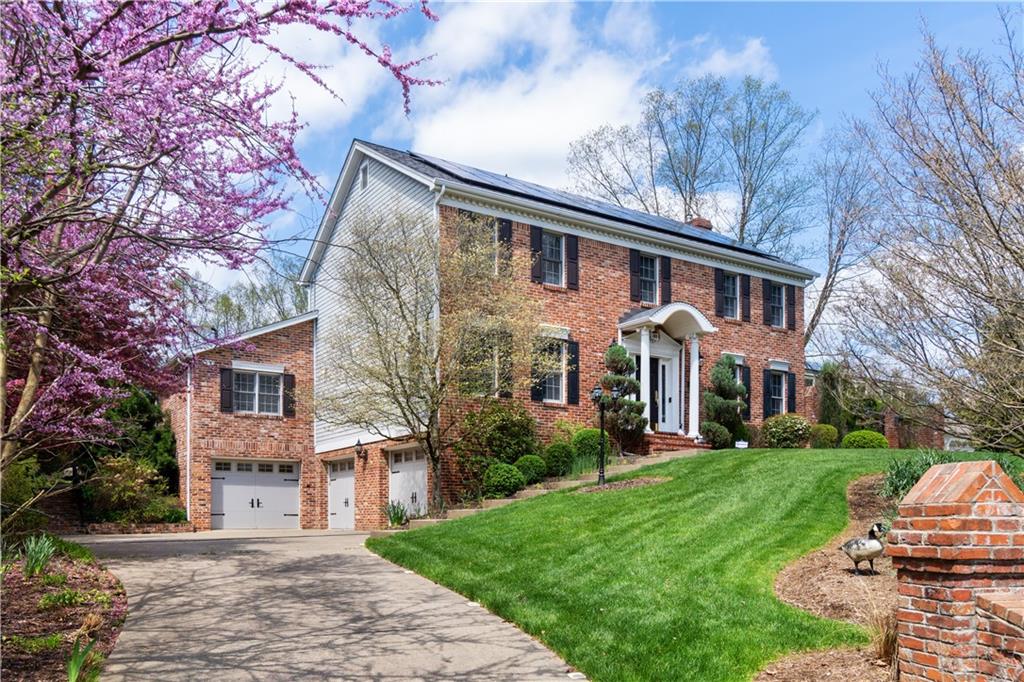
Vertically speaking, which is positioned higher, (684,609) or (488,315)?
(488,315)

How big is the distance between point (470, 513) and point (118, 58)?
39.2 feet

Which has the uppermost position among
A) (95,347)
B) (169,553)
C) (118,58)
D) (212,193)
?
(118,58)

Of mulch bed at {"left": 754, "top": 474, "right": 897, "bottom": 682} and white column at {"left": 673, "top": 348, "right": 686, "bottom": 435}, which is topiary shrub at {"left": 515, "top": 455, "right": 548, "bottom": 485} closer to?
white column at {"left": 673, "top": 348, "right": 686, "bottom": 435}

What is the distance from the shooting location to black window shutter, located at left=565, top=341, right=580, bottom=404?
827 inches

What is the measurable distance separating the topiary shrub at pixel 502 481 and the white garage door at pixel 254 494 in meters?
8.29

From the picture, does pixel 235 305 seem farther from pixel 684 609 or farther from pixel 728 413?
pixel 684 609

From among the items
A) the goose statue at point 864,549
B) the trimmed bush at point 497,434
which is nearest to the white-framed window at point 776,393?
the trimmed bush at point 497,434

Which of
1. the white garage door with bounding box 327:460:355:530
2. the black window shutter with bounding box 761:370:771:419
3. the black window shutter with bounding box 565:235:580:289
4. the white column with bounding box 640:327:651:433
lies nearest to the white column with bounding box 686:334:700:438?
the white column with bounding box 640:327:651:433

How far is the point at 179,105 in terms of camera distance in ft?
19.3

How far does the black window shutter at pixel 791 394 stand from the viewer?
85.3 ft

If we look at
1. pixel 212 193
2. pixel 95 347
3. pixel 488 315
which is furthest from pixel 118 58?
pixel 488 315

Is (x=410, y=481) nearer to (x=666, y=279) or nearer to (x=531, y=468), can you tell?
(x=531, y=468)

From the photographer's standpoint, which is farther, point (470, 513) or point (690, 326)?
point (690, 326)

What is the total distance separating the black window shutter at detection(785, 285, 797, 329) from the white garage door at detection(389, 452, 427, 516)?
12747 mm
